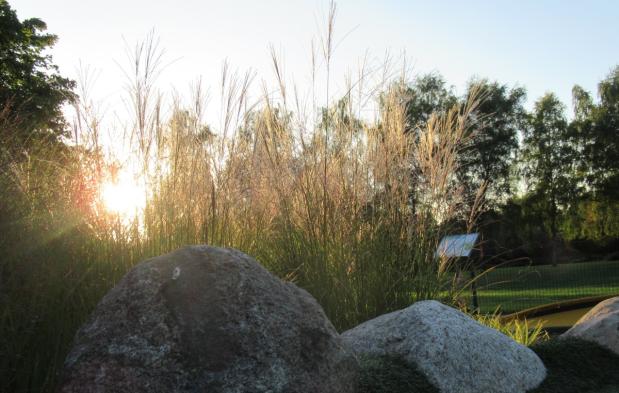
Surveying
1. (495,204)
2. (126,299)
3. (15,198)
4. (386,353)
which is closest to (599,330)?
(386,353)

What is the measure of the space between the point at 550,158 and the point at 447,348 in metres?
25.6

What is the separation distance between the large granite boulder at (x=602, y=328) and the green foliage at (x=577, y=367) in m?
0.08

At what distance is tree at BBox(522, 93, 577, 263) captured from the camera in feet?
85.3

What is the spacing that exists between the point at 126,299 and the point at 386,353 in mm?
1639

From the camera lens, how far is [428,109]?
26.6 meters

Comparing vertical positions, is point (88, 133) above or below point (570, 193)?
below

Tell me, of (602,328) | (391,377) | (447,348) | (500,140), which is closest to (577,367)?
(602,328)

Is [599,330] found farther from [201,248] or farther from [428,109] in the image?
[428,109]

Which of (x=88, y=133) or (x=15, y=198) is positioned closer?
(x=15, y=198)

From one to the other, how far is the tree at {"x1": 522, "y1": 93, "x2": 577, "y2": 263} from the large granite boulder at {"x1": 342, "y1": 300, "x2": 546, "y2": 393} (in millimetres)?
23366

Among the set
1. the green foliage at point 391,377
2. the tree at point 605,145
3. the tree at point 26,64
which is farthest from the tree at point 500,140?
the green foliage at point 391,377

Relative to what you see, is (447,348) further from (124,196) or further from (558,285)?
(558,285)

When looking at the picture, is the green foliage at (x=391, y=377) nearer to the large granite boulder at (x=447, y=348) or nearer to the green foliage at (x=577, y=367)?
the large granite boulder at (x=447, y=348)

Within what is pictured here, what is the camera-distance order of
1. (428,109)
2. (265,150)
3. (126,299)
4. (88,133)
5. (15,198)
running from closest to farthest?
(126,299) → (15,198) → (88,133) → (265,150) → (428,109)
